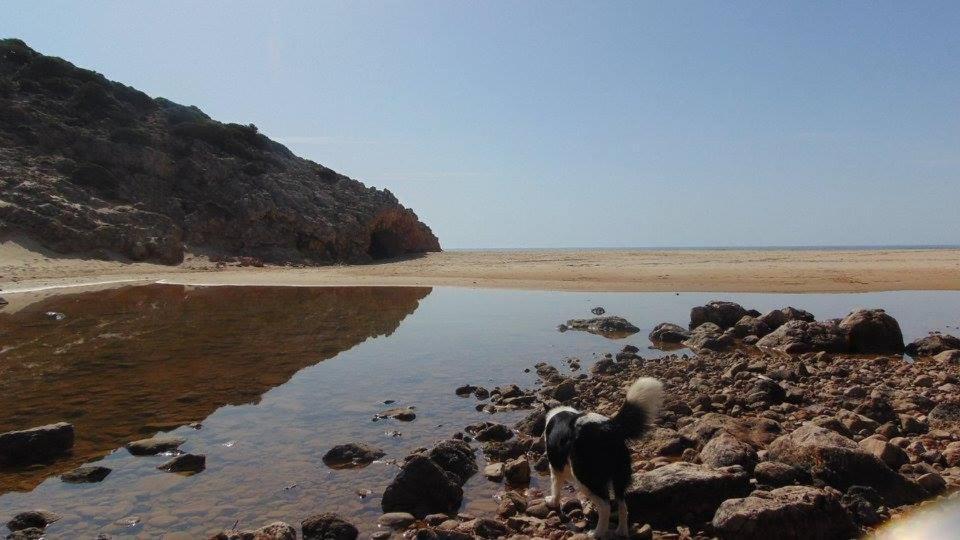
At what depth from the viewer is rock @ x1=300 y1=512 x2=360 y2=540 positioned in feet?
15.7

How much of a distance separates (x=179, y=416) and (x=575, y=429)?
6098 millimetres

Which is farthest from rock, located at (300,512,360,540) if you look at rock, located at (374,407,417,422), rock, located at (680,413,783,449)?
rock, located at (680,413,783,449)

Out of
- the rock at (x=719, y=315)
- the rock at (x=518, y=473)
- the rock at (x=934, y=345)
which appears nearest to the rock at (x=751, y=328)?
the rock at (x=719, y=315)

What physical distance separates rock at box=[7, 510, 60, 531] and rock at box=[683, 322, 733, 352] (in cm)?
1174

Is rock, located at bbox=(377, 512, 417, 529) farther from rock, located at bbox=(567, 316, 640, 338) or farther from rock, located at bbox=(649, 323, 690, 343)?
rock, located at bbox=(567, 316, 640, 338)

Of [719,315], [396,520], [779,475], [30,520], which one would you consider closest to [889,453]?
[779,475]

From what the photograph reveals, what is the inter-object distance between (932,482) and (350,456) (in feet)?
18.1

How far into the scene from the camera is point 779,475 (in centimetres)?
498

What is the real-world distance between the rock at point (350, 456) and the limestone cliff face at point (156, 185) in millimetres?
33856

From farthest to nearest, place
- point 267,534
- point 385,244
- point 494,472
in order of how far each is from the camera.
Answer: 1. point 385,244
2. point 494,472
3. point 267,534

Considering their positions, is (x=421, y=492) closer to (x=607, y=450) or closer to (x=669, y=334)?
(x=607, y=450)

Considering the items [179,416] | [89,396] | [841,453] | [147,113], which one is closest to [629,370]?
[841,453]

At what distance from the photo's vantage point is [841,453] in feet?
16.7

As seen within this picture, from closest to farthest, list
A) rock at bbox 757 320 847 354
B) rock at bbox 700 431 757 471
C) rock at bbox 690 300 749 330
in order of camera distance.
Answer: rock at bbox 700 431 757 471 → rock at bbox 757 320 847 354 → rock at bbox 690 300 749 330
